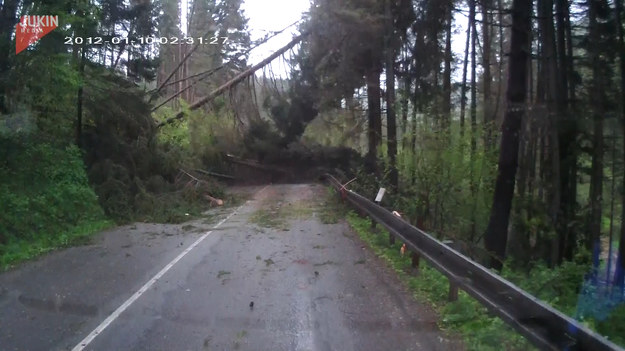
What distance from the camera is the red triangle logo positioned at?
14900 mm

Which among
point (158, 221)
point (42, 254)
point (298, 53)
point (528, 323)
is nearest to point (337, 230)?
point (158, 221)

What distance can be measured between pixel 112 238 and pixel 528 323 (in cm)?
1146

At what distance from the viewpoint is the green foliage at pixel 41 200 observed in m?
12.8

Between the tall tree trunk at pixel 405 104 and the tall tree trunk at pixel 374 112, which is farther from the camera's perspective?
the tall tree trunk at pixel 374 112

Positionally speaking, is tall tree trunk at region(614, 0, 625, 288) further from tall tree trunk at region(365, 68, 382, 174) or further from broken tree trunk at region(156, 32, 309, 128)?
broken tree trunk at region(156, 32, 309, 128)

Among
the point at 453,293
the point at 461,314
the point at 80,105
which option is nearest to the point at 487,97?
the point at 80,105

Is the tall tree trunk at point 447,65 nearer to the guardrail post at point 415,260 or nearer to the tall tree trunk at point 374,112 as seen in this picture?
the tall tree trunk at point 374,112

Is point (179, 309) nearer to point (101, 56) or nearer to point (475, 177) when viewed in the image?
point (475, 177)

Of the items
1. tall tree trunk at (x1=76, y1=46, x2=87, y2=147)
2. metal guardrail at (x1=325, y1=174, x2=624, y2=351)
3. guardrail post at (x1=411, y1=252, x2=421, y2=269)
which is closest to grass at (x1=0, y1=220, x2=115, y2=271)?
tall tree trunk at (x1=76, y1=46, x2=87, y2=147)

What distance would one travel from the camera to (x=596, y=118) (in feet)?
45.6

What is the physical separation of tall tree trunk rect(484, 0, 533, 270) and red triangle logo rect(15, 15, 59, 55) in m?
11.7

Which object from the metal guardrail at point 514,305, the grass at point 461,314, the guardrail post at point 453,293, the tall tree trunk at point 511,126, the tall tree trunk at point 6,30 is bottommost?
the grass at point 461,314

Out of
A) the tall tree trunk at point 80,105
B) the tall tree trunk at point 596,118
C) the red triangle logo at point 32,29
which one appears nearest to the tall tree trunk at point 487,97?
the tall tree trunk at point 596,118

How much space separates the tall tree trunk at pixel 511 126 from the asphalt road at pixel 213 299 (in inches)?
142
